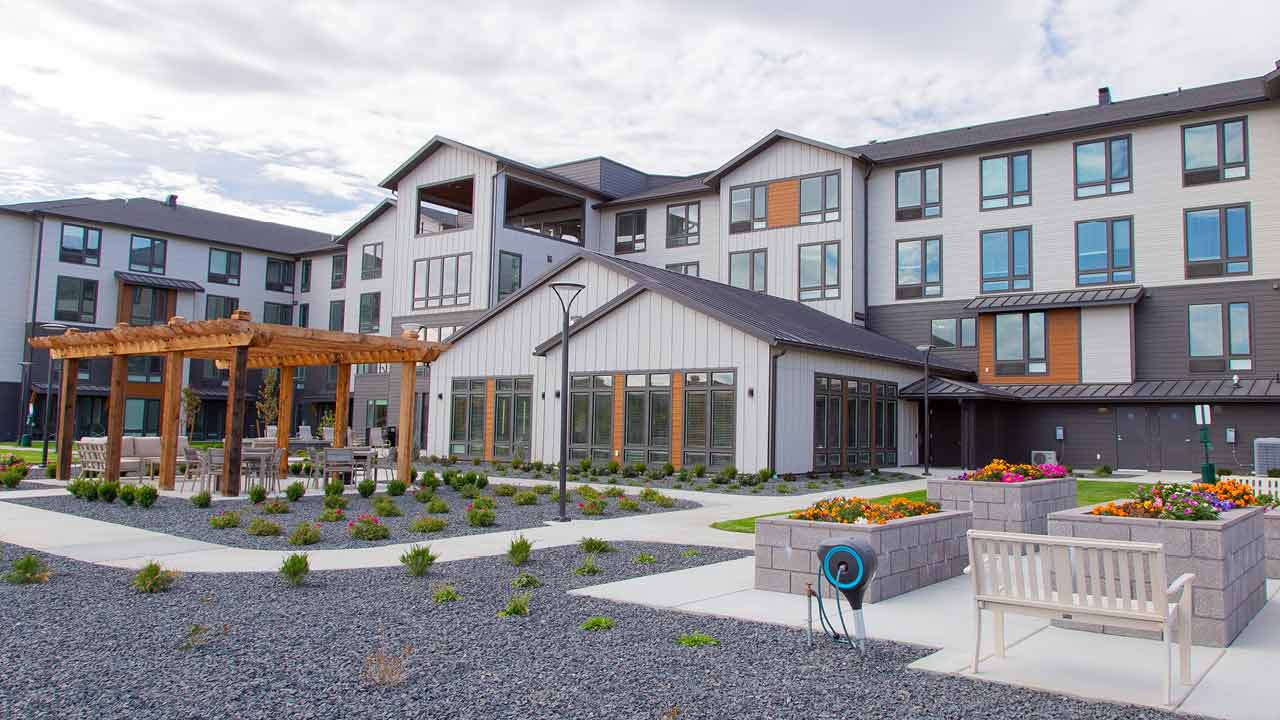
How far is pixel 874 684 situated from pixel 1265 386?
28.3 metres

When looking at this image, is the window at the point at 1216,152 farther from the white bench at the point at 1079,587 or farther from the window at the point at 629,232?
the white bench at the point at 1079,587

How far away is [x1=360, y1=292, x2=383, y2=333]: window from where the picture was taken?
156 feet

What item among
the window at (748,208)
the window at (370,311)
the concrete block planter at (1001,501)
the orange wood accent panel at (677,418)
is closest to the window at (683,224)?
the window at (748,208)

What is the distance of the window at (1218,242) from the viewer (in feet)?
94.1

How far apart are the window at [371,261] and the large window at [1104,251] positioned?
32.5 metres

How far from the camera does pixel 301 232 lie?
57.8 meters

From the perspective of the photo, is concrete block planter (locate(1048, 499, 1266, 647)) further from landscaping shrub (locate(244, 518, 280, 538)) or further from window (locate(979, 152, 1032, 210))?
window (locate(979, 152, 1032, 210))

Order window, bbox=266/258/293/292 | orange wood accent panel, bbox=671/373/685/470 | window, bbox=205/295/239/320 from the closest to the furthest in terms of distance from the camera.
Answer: orange wood accent panel, bbox=671/373/685/470 < window, bbox=205/295/239/320 < window, bbox=266/258/293/292

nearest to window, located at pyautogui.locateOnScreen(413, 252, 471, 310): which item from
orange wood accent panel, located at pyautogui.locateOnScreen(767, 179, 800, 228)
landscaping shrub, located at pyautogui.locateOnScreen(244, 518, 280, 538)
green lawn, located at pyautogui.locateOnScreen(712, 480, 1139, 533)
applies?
orange wood accent panel, located at pyautogui.locateOnScreen(767, 179, 800, 228)

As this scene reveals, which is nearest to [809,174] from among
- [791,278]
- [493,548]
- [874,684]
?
[791,278]

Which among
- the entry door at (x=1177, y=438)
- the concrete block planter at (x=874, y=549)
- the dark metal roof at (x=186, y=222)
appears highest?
the dark metal roof at (x=186, y=222)

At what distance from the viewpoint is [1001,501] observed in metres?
11.2

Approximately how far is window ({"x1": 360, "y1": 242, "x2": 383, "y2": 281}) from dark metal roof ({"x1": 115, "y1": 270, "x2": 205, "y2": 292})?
9.06 meters

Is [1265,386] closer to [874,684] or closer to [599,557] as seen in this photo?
[599,557]
